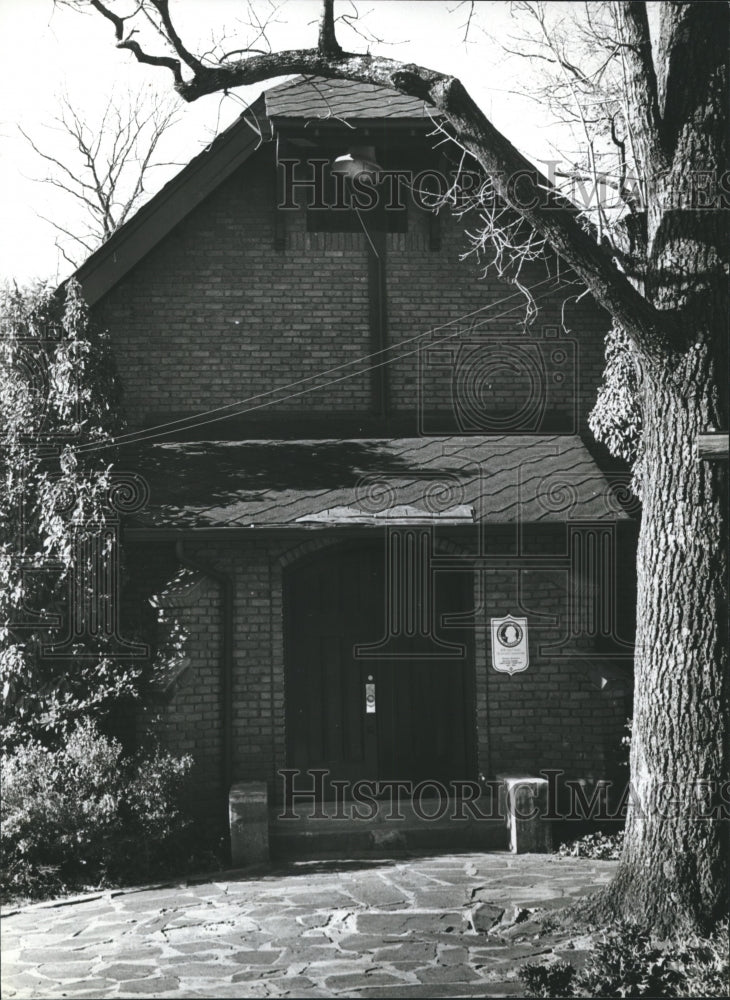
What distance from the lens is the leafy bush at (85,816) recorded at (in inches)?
333

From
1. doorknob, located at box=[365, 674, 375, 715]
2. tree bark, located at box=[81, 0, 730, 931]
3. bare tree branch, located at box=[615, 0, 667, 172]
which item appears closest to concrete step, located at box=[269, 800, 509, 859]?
doorknob, located at box=[365, 674, 375, 715]

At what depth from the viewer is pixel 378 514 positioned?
9.80 metres

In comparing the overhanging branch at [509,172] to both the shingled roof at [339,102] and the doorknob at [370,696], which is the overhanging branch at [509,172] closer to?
the shingled roof at [339,102]

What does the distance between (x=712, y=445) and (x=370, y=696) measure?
4.90 metres

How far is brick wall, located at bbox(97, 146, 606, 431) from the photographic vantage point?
11367 mm

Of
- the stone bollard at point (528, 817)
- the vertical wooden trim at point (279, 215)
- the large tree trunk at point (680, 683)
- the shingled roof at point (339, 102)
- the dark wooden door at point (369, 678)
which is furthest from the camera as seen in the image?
the vertical wooden trim at point (279, 215)

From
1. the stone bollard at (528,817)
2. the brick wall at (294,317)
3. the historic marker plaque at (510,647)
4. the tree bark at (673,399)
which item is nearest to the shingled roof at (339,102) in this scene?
the brick wall at (294,317)

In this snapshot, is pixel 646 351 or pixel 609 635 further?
pixel 609 635

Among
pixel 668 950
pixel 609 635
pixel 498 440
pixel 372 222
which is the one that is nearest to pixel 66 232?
pixel 372 222

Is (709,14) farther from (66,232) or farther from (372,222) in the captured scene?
(66,232)

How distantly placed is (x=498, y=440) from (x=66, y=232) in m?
15.7

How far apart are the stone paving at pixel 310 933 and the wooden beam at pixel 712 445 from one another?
313cm

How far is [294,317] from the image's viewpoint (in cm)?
1148

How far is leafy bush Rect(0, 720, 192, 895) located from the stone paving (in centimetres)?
39
